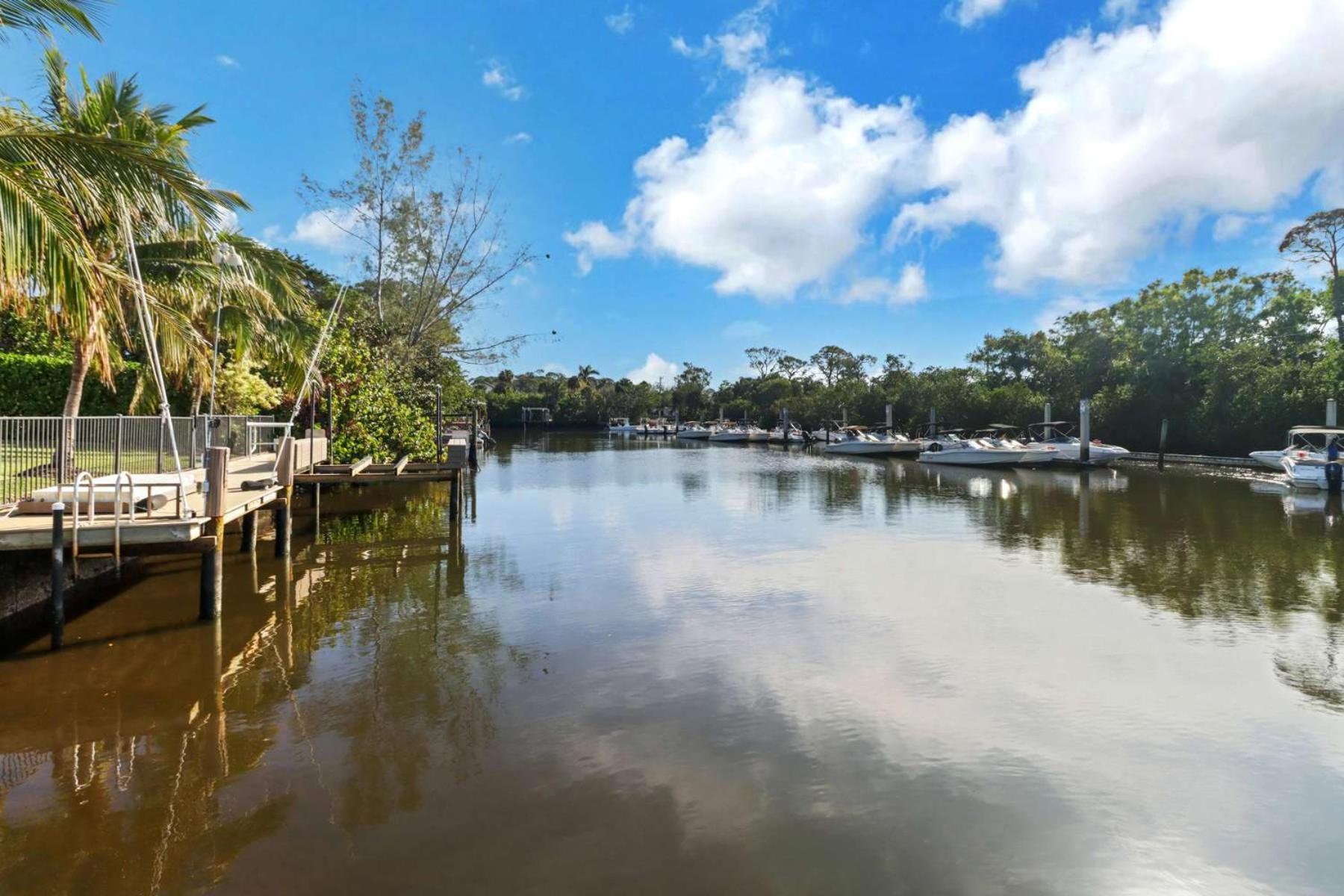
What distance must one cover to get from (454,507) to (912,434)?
46.6m

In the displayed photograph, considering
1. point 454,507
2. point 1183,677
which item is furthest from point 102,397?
point 1183,677

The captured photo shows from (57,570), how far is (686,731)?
6.33 metres

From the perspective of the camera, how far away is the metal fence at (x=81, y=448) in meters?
9.42

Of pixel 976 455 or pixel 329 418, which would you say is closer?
pixel 329 418

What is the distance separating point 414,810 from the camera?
16.8ft

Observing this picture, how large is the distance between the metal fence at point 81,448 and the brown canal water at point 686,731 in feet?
5.78

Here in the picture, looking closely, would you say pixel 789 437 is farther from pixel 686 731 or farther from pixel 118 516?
pixel 686 731

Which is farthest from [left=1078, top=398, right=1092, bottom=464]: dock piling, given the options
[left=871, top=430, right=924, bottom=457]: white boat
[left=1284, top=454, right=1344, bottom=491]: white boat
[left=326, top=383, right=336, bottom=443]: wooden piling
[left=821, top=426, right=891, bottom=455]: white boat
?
[left=326, top=383, right=336, bottom=443]: wooden piling

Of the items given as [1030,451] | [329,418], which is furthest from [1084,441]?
[329,418]

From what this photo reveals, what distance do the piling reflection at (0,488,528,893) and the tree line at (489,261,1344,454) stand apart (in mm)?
40407

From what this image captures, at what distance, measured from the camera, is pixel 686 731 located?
643 centimetres

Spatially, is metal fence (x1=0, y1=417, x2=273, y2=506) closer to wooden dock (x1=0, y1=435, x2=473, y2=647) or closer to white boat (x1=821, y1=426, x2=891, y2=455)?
wooden dock (x1=0, y1=435, x2=473, y2=647)

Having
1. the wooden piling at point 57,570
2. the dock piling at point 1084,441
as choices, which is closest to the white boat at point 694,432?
the dock piling at point 1084,441

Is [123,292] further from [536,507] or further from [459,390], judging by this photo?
[459,390]
